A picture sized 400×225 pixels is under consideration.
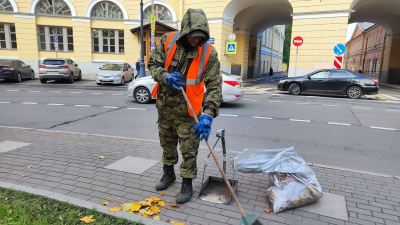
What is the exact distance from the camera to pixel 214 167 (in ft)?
13.7

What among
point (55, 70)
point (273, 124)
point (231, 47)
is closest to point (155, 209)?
point (273, 124)

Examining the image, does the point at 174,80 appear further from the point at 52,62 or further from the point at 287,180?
the point at 52,62

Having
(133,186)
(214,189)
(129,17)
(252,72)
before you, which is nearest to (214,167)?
(214,189)

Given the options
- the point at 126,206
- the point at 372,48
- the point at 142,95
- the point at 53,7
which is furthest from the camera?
the point at 372,48

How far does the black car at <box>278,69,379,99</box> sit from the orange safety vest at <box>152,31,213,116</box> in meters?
12.4

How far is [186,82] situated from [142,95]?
7698mm

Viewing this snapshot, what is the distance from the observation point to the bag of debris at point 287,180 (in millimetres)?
2975

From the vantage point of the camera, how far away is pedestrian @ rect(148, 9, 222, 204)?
2.89 m

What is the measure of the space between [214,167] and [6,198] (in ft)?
8.31

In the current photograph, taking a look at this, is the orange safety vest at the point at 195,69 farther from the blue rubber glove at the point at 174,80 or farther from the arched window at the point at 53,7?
the arched window at the point at 53,7

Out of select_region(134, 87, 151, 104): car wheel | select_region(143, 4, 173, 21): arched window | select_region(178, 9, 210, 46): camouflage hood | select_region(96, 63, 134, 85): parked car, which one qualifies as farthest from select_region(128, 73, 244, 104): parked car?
select_region(143, 4, 173, 21): arched window

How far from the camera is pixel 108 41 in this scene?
77.4ft

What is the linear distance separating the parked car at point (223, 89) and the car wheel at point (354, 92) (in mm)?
6661

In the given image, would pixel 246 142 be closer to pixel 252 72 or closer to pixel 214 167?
pixel 214 167
